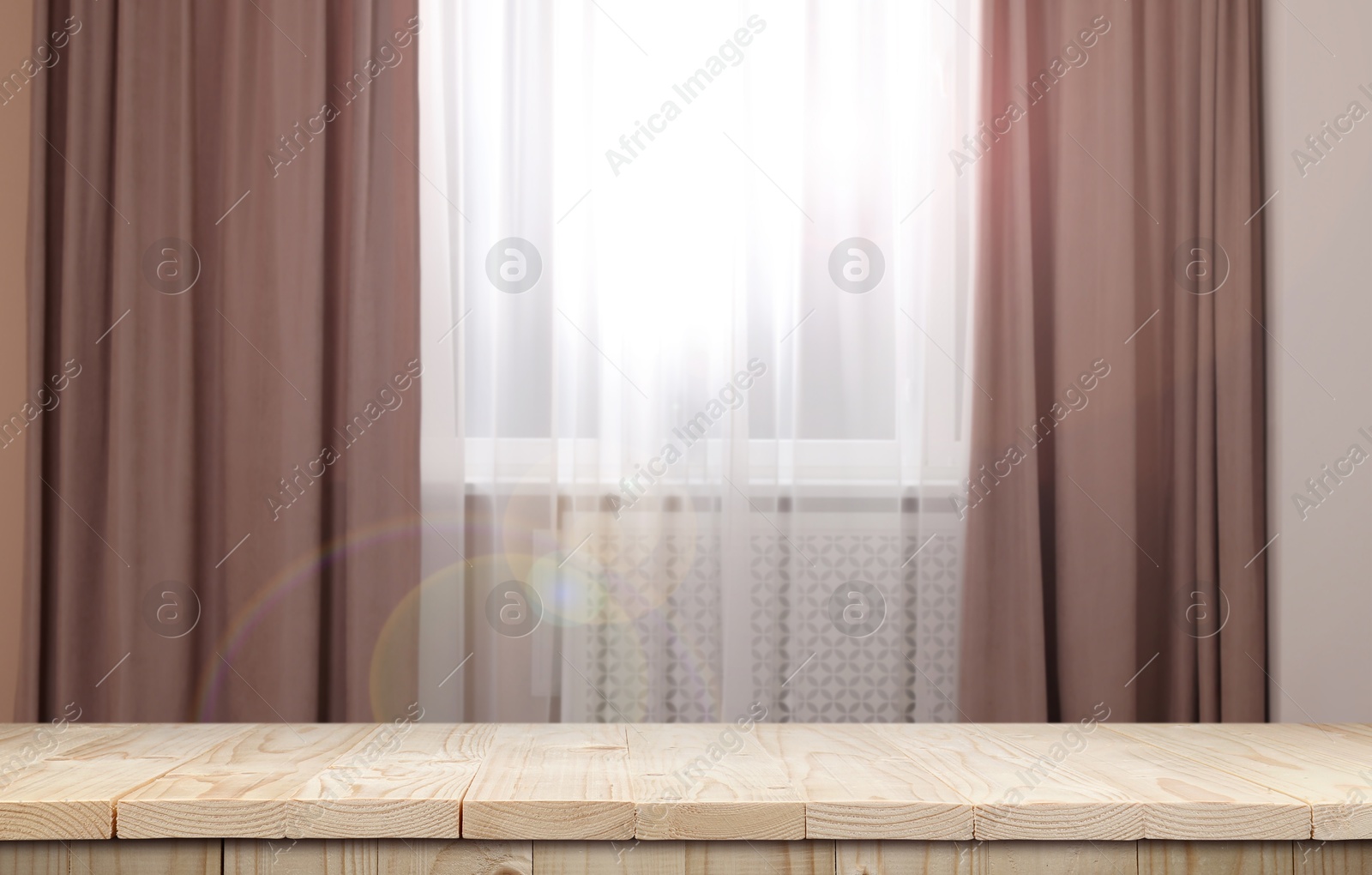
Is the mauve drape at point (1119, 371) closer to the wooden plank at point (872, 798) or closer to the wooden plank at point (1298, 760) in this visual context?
the wooden plank at point (1298, 760)

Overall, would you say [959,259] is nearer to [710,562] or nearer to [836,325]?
[836,325]

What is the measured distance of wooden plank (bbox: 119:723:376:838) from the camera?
69 centimetres

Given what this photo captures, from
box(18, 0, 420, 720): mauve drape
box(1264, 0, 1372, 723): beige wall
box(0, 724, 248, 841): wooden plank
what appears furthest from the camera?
box(18, 0, 420, 720): mauve drape

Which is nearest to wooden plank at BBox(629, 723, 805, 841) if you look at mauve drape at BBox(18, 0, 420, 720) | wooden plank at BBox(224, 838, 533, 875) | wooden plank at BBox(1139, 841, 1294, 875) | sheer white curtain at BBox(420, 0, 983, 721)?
wooden plank at BBox(224, 838, 533, 875)

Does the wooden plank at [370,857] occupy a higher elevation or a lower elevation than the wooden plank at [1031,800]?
lower

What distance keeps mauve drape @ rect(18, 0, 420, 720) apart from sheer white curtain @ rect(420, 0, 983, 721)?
105 millimetres

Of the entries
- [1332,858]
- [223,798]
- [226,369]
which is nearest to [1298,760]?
[1332,858]

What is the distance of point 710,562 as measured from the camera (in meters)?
1.98

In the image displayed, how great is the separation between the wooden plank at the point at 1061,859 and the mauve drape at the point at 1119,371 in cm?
126

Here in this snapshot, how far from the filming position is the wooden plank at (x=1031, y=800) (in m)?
0.69

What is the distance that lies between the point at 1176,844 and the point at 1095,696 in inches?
53.4

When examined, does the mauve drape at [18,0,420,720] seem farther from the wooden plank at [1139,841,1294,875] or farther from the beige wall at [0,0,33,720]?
the wooden plank at [1139,841,1294,875]

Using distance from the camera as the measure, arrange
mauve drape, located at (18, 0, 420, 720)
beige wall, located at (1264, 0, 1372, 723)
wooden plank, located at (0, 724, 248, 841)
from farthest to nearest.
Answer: mauve drape, located at (18, 0, 420, 720) → beige wall, located at (1264, 0, 1372, 723) → wooden plank, located at (0, 724, 248, 841)

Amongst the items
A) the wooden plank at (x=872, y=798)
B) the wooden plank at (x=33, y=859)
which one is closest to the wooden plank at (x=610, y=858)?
the wooden plank at (x=872, y=798)
